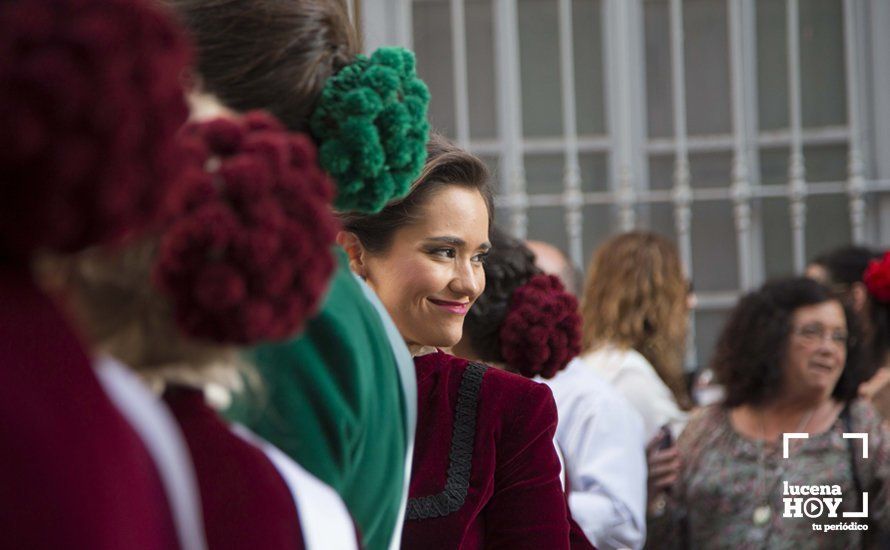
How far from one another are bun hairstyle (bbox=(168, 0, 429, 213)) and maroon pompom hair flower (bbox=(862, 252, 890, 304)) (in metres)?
3.65

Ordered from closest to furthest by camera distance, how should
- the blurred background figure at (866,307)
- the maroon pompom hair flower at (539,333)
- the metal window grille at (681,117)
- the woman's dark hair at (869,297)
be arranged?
the maroon pompom hair flower at (539,333) < the blurred background figure at (866,307) < the woman's dark hair at (869,297) < the metal window grille at (681,117)

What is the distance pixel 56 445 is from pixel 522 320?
74.1 inches

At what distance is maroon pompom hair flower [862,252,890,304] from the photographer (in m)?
4.60

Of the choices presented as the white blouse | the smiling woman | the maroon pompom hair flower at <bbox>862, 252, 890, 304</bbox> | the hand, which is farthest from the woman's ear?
the maroon pompom hair flower at <bbox>862, 252, 890, 304</bbox>

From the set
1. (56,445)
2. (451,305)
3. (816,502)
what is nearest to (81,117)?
(56,445)

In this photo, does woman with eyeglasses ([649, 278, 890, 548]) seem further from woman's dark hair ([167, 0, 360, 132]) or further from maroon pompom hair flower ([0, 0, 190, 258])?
maroon pompom hair flower ([0, 0, 190, 258])

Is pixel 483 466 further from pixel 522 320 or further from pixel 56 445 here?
pixel 56 445

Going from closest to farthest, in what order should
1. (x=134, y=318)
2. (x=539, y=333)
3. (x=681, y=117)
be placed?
(x=134, y=318) → (x=539, y=333) → (x=681, y=117)

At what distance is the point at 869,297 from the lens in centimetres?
466

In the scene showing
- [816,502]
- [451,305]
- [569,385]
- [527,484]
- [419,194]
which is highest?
[419,194]

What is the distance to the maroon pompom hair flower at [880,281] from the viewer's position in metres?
4.60

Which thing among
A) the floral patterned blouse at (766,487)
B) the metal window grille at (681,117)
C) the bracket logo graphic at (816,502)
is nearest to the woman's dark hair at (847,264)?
the floral patterned blouse at (766,487)

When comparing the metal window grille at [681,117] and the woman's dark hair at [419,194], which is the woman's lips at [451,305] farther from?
the metal window grille at [681,117]

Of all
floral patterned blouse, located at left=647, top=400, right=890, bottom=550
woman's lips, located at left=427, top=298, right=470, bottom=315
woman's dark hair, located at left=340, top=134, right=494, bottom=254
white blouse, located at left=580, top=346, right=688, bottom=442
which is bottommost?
floral patterned blouse, located at left=647, top=400, right=890, bottom=550
